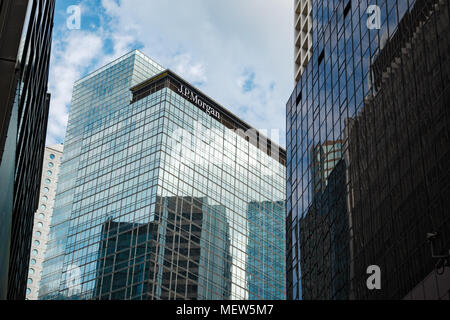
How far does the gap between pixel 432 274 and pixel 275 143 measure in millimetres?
139351

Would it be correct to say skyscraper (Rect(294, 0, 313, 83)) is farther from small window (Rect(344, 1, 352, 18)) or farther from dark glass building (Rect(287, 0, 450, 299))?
small window (Rect(344, 1, 352, 18))

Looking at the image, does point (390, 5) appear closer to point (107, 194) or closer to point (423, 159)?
point (423, 159)

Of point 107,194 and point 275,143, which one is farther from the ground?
point 275,143

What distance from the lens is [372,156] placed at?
161 ft

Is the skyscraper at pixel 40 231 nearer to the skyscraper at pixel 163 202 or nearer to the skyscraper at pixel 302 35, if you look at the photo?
the skyscraper at pixel 163 202

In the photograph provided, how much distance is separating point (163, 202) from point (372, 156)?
272ft

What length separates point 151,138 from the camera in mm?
138625

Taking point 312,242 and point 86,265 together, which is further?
point 86,265

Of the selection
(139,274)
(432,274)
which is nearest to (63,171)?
(139,274)

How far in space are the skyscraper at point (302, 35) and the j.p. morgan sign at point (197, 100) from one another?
6137 cm

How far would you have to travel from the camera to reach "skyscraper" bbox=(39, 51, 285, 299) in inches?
4990

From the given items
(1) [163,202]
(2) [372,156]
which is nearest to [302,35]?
(2) [372,156]
